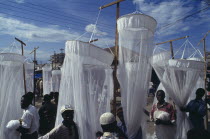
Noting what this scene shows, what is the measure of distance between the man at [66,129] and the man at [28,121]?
0.91 metres

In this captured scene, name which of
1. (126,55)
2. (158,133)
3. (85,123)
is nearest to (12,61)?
(85,123)

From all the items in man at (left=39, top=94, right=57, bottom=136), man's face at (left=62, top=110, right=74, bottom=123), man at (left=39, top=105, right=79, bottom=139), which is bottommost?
man at (left=39, top=94, right=57, bottom=136)

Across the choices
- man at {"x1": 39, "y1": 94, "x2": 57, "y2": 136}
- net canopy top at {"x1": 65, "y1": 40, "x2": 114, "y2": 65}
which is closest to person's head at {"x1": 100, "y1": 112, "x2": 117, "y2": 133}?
net canopy top at {"x1": 65, "y1": 40, "x2": 114, "y2": 65}

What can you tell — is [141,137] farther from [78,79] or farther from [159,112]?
Result: [78,79]

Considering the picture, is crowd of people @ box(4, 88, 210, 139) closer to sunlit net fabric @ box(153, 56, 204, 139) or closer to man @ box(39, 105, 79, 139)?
man @ box(39, 105, 79, 139)

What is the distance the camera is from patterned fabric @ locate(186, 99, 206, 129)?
3.66 metres

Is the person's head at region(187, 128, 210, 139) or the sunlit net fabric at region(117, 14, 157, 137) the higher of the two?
the sunlit net fabric at region(117, 14, 157, 137)

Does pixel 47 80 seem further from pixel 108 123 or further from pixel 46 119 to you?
pixel 108 123

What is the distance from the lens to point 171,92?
4273 mm

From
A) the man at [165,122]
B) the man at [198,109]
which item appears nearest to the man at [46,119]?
the man at [165,122]

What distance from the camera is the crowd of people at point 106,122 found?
2.01 meters

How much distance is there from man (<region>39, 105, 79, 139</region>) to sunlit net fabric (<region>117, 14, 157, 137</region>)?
880mm

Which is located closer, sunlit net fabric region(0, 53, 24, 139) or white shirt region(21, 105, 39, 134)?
white shirt region(21, 105, 39, 134)

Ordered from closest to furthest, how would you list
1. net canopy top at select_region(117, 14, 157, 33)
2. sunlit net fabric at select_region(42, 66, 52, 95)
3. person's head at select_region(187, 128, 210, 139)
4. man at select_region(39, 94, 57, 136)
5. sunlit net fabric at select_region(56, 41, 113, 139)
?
1. person's head at select_region(187, 128, 210, 139)
2. net canopy top at select_region(117, 14, 157, 33)
3. sunlit net fabric at select_region(56, 41, 113, 139)
4. man at select_region(39, 94, 57, 136)
5. sunlit net fabric at select_region(42, 66, 52, 95)
